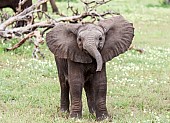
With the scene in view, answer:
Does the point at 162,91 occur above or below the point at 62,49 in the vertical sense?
below

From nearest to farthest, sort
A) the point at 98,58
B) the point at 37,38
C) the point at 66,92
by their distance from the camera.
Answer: the point at 98,58
the point at 66,92
the point at 37,38

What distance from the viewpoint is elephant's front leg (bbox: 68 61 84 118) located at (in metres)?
6.72

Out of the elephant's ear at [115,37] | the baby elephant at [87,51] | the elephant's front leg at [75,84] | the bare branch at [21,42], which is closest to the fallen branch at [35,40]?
the bare branch at [21,42]

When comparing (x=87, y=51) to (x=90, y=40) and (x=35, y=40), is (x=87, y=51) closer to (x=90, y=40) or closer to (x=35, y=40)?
(x=90, y=40)

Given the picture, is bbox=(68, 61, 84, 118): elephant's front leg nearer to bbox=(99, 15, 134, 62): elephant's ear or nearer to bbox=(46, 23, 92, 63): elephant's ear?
bbox=(46, 23, 92, 63): elephant's ear

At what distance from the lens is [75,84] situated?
673cm

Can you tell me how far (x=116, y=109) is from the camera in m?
7.74

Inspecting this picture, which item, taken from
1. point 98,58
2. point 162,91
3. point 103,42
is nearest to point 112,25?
point 103,42

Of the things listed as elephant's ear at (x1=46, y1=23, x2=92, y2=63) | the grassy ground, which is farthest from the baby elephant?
the grassy ground

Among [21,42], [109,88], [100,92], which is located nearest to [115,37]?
[100,92]

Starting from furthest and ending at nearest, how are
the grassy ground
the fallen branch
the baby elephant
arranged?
the fallen branch → the grassy ground → the baby elephant

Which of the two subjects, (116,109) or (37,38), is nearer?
(116,109)

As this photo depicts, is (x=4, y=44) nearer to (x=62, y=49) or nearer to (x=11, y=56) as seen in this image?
(x=11, y=56)

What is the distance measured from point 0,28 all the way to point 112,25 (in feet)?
20.0
